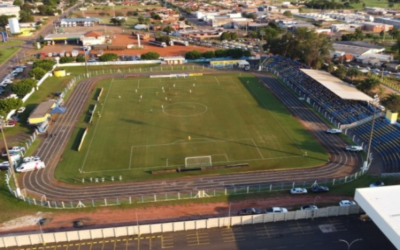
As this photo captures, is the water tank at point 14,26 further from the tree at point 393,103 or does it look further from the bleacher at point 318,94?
the tree at point 393,103

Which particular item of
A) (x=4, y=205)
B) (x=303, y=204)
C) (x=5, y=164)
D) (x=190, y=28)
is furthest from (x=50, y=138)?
(x=190, y=28)

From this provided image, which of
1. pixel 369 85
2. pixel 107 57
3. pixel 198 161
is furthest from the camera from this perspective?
pixel 107 57

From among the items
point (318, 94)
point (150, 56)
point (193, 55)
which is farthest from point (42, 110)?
point (193, 55)

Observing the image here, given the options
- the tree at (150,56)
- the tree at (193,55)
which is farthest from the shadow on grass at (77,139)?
the tree at (193,55)

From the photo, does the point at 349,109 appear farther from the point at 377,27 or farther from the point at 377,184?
the point at 377,27

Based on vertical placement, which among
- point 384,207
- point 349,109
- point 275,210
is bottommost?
point 275,210

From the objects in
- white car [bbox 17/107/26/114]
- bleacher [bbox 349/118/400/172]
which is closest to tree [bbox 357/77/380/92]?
bleacher [bbox 349/118/400/172]

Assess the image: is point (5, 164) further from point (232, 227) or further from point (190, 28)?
point (190, 28)
